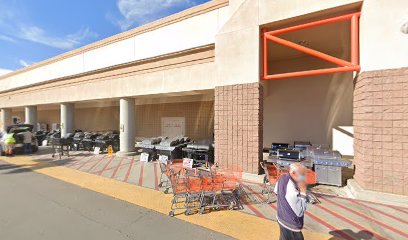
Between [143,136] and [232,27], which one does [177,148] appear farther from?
[143,136]

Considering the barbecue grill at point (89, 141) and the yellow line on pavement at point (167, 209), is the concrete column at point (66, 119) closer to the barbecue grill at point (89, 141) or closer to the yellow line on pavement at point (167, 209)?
the barbecue grill at point (89, 141)

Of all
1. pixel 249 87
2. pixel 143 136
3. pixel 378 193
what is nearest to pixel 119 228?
pixel 249 87

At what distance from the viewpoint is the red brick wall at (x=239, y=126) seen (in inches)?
277

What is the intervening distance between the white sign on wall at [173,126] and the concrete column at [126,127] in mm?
3466

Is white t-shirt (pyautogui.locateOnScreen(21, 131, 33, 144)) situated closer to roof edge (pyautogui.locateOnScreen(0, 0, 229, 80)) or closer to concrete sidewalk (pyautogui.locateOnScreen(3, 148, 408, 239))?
roof edge (pyautogui.locateOnScreen(0, 0, 229, 80))

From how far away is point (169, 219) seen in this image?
14.6 feet

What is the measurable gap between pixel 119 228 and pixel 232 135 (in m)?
4.67

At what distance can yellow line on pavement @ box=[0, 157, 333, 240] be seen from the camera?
3.91 m

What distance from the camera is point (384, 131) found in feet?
16.8

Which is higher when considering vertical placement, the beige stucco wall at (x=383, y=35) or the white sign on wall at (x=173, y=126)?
the beige stucco wall at (x=383, y=35)

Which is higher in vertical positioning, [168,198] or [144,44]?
[144,44]

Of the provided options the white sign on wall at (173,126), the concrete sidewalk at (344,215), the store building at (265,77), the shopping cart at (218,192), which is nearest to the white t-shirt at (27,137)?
the store building at (265,77)

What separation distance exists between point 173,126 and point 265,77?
9227mm

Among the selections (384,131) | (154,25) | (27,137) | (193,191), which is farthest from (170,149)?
(27,137)
